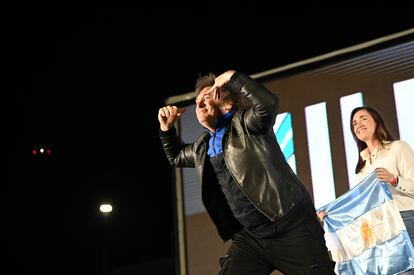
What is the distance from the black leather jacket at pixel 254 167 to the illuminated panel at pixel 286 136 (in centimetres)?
210

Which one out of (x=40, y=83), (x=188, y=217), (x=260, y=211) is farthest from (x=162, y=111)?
(x=40, y=83)

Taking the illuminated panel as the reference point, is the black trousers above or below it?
below

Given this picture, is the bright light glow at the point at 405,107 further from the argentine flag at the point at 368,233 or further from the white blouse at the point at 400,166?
the argentine flag at the point at 368,233

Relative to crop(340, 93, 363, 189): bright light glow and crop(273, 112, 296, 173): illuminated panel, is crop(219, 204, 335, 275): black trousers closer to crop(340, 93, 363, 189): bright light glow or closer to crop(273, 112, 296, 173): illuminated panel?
crop(340, 93, 363, 189): bright light glow

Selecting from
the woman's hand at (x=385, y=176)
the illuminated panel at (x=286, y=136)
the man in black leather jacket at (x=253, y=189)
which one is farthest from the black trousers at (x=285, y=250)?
the illuminated panel at (x=286, y=136)

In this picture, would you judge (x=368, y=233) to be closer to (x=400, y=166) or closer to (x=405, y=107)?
(x=400, y=166)

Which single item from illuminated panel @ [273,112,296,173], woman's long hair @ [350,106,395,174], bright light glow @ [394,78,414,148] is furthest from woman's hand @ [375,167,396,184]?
illuminated panel @ [273,112,296,173]

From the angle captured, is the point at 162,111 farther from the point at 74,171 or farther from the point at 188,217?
the point at 74,171

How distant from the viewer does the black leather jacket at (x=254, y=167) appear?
7.90ft

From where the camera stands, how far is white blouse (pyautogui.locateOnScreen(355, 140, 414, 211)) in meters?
3.49

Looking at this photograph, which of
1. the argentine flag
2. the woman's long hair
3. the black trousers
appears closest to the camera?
the black trousers

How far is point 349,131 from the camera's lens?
4359mm

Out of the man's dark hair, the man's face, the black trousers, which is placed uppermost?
the man's dark hair

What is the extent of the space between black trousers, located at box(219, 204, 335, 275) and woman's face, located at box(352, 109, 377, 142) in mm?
1554
